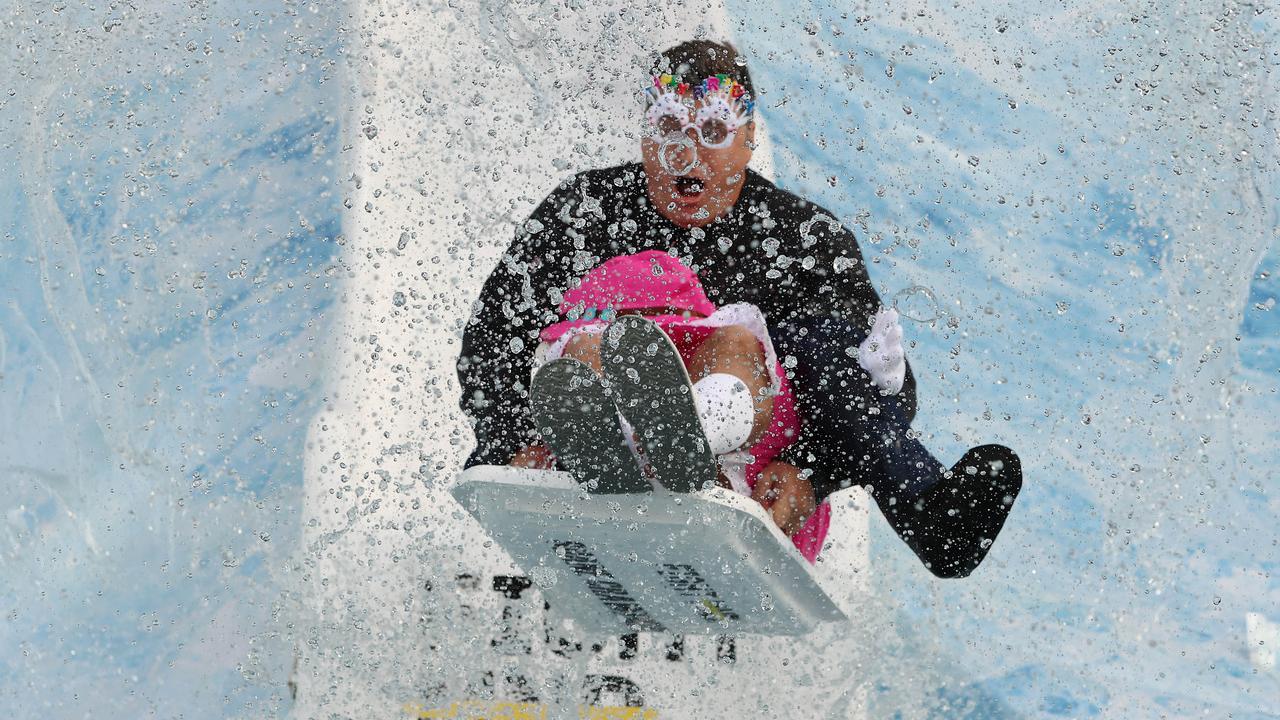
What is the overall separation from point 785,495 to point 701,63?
19.6 inches

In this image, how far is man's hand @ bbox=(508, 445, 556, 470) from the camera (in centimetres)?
126

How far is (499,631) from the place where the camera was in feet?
4.80

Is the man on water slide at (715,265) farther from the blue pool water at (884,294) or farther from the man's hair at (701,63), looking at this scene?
the blue pool water at (884,294)

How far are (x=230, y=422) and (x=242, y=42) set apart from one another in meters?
0.60

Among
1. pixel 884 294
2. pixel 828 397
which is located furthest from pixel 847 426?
pixel 884 294

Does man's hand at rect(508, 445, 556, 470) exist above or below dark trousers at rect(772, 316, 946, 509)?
below

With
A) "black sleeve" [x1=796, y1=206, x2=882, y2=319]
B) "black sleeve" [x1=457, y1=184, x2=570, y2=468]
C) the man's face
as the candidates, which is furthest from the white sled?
the man's face

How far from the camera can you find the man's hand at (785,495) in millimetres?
1192

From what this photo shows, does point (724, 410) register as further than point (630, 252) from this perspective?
No

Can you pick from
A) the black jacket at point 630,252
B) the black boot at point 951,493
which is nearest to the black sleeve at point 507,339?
the black jacket at point 630,252

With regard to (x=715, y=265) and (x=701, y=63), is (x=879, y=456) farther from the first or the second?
(x=701, y=63)

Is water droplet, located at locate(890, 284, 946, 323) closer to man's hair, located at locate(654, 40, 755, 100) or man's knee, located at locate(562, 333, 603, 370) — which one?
man's hair, located at locate(654, 40, 755, 100)

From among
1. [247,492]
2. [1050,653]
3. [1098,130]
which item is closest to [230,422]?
[247,492]

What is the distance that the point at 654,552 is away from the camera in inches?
43.4
